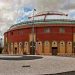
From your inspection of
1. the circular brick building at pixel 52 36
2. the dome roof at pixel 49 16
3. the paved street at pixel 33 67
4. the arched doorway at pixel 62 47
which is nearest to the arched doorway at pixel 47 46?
the circular brick building at pixel 52 36

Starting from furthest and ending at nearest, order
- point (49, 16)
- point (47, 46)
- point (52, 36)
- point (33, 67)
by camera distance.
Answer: point (49, 16) < point (47, 46) < point (52, 36) < point (33, 67)

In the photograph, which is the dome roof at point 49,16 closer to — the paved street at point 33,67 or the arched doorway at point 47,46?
the arched doorway at point 47,46

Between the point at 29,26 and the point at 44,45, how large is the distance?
343 inches

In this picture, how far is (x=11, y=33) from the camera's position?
10269 centimetres

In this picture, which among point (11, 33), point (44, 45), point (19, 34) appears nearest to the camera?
point (44, 45)

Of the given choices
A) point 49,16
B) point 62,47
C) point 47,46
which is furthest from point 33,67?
point 49,16

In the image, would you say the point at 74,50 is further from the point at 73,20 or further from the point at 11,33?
the point at 11,33

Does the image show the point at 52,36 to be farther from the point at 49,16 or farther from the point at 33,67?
the point at 33,67

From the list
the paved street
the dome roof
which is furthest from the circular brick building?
the paved street

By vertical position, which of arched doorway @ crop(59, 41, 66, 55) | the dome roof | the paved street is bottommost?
the paved street

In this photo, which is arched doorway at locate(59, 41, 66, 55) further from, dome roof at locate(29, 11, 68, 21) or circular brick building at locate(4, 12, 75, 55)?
dome roof at locate(29, 11, 68, 21)

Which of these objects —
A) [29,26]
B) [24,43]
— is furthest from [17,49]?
[29,26]

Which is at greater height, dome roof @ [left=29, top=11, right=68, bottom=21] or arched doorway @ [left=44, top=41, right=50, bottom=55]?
dome roof @ [left=29, top=11, right=68, bottom=21]

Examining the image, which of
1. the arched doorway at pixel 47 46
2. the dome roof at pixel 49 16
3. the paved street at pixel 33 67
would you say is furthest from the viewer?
the dome roof at pixel 49 16
